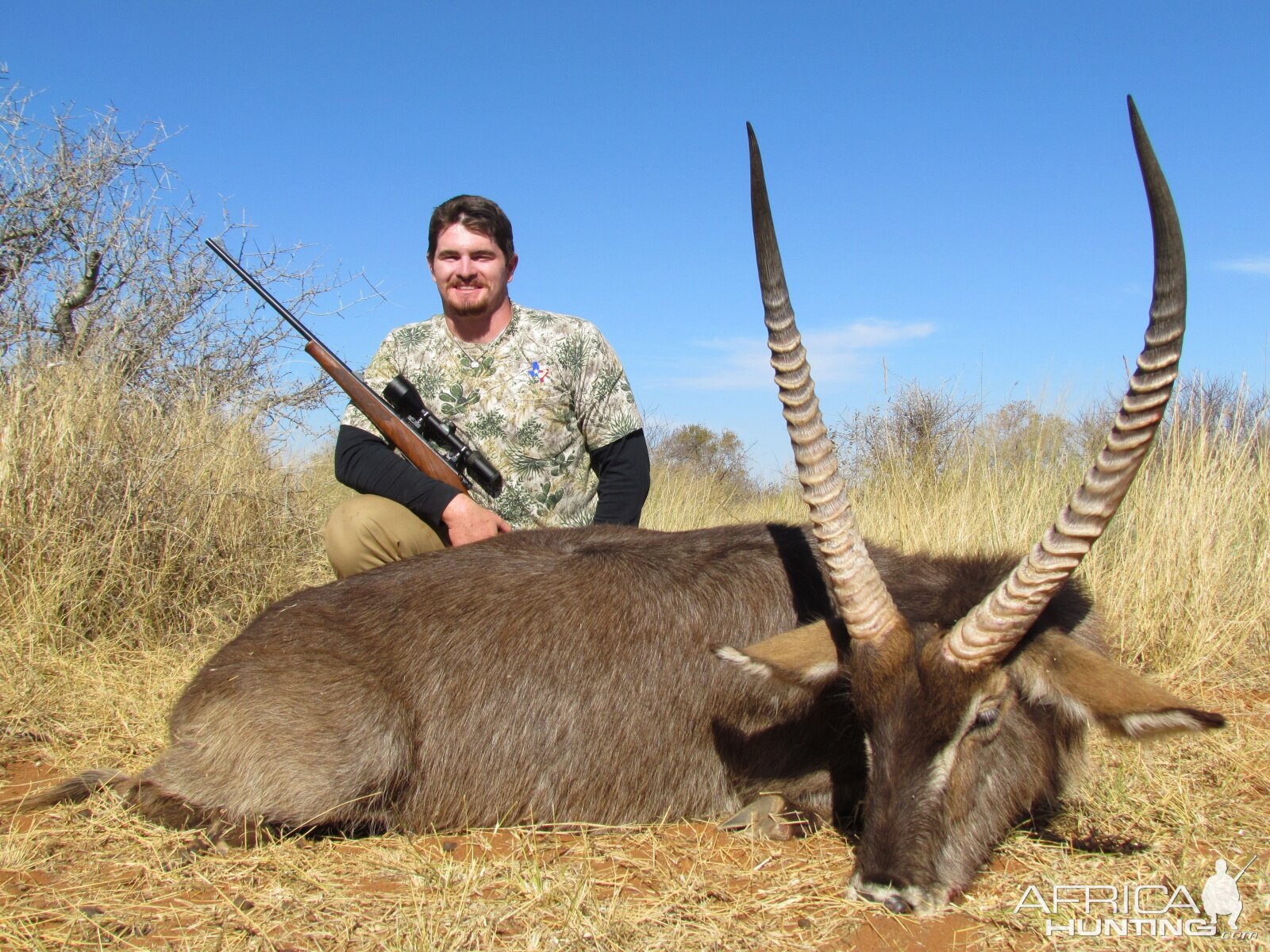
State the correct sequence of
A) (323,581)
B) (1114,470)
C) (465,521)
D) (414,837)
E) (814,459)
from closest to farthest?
(1114,470)
(814,459)
(414,837)
(465,521)
(323,581)

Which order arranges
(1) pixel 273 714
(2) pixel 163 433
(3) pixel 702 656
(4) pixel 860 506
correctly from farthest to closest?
(4) pixel 860 506 < (2) pixel 163 433 < (3) pixel 702 656 < (1) pixel 273 714

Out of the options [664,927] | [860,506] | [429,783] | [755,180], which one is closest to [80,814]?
[429,783]

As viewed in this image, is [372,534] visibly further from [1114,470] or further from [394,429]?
[1114,470]

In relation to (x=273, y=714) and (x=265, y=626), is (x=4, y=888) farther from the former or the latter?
(x=265, y=626)

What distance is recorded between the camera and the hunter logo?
2.50m

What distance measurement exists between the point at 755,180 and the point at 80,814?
2.97m

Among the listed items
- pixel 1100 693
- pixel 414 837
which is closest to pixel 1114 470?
pixel 1100 693

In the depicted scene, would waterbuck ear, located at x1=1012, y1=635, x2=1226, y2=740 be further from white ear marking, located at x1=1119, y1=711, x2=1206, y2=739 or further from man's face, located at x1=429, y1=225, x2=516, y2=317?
man's face, located at x1=429, y1=225, x2=516, y2=317

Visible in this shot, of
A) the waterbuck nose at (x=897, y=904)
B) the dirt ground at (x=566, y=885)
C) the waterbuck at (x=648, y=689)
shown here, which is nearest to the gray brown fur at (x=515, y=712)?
the waterbuck at (x=648, y=689)

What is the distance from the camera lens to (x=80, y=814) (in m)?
3.16

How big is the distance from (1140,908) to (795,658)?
1.16 meters

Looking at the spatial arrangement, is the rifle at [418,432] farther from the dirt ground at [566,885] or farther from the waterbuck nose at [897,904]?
the waterbuck nose at [897,904]

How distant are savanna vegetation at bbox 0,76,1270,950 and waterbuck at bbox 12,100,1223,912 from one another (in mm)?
142

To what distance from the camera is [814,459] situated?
2.82m
